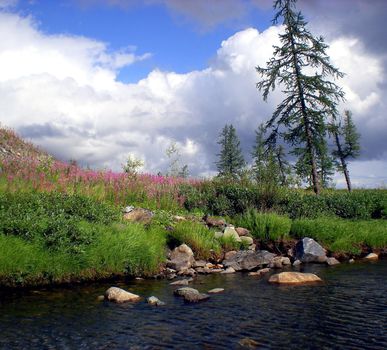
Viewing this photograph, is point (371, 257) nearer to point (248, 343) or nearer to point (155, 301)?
point (155, 301)

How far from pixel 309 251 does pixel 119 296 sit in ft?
27.0

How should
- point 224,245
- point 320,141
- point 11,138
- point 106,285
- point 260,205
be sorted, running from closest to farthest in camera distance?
1. point 106,285
2. point 224,245
3. point 260,205
4. point 320,141
5. point 11,138

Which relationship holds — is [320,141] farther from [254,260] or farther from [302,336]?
[302,336]

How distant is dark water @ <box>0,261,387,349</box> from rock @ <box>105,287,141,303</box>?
0.87ft

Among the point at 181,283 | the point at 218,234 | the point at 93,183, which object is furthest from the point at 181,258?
the point at 93,183

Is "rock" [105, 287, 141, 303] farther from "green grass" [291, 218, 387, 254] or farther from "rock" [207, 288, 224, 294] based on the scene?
"green grass" [291, 218, 387, 254]

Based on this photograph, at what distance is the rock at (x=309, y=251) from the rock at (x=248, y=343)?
28.9ft

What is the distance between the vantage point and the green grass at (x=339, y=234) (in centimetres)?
1698

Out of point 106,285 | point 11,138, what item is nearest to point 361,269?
point 106,285

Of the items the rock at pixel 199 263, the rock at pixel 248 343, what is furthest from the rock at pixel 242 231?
the rock at pixel 248 343

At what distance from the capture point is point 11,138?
36.3 metres

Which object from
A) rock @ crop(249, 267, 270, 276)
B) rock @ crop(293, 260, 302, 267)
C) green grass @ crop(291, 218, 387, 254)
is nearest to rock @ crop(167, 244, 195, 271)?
rock @ crop(249, 267, 270, 276)

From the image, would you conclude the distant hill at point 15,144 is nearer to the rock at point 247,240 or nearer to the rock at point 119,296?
the rock at point 247,240

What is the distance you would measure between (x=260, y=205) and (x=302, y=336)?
45.2ft
